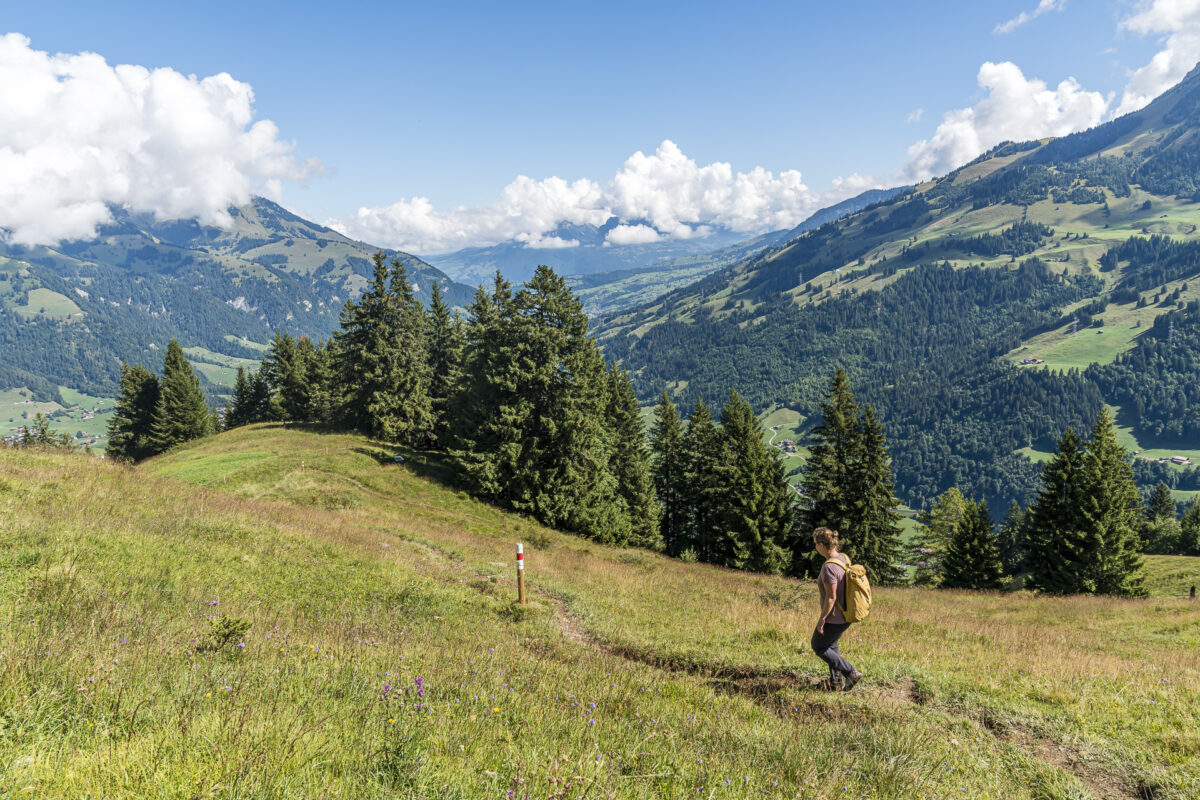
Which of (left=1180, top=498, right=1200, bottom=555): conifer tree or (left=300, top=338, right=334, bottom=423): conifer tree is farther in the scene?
(left=1180, top=498, right=1200, bottom=555): conifer tree

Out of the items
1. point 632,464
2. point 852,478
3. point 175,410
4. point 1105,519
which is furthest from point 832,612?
point 175,410

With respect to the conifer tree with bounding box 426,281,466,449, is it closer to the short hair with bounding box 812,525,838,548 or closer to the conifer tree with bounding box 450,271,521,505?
the conifer tree with bounding box 450,271,521,505

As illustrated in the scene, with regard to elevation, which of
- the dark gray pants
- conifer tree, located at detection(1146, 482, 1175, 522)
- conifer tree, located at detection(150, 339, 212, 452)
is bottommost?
conifer tree, located at detection(1146, 482, 1175, 522)

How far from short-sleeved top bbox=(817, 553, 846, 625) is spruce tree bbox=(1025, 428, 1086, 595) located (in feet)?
138

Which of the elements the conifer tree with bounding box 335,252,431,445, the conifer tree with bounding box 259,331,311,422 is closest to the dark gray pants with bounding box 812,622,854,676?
the conifer tree with bounding box 335,252,431,445

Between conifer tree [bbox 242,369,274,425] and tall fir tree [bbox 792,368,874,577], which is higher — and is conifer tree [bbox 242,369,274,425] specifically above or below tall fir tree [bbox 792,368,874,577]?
above

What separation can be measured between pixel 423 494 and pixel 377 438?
16920 millimetres

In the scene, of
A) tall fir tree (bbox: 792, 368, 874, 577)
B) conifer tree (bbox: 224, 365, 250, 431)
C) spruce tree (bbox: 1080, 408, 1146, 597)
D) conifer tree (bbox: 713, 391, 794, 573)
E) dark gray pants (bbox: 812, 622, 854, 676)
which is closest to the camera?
dark gray pants (bbox: 812, 622, 854, 676)

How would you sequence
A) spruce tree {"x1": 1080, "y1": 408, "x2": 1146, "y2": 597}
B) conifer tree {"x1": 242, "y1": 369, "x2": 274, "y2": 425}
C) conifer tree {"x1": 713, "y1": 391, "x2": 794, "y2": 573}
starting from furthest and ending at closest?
conifer tree {"x1": 242, "y1": 369, "x2": 274, "y2": 425} < conifer tree {"x1": 713, "y1": 391, "x2": 794, "y2": 573} < spruce tree {"x1": 1080, "y1": 408, "x2": 1146, "y2": 597}

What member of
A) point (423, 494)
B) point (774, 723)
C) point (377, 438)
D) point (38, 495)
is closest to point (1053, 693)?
point (774, 723)

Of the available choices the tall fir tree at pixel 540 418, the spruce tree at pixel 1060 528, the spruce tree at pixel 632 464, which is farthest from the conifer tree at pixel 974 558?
the tall fir tree at pixel 540 418

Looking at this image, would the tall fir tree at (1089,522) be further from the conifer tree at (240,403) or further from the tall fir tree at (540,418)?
the conifer tree at (240,403)

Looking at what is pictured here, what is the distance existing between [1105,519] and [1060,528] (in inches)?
118

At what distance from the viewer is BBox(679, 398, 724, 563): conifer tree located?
1816 inches
